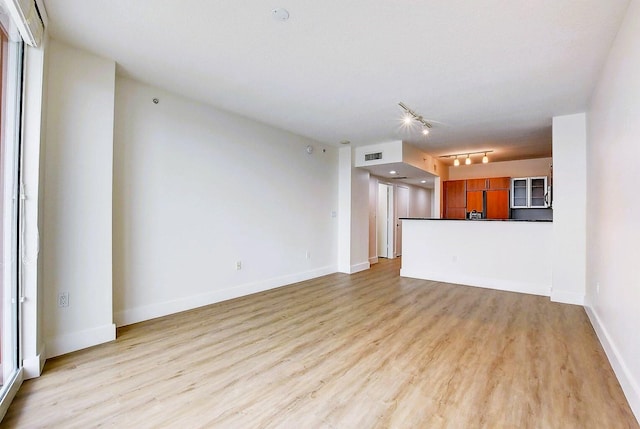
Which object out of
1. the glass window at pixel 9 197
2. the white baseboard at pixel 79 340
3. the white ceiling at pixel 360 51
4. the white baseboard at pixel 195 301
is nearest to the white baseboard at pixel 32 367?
the glass window at pixel 9 197

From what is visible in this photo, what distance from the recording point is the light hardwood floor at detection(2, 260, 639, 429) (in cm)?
171

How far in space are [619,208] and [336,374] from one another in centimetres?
242

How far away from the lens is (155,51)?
8.36 feet

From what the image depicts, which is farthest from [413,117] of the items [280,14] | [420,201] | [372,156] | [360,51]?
[420,201]

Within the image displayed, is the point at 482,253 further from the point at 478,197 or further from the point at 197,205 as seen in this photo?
the point at 197,205

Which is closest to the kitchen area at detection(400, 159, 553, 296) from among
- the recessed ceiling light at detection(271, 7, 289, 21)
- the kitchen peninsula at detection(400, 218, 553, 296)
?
the kitchen peninsula at detection(400, 218, 553, 296)

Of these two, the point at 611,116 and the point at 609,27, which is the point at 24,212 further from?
the point at 611,116

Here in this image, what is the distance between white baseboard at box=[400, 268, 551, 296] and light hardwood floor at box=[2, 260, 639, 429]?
94 centimetres

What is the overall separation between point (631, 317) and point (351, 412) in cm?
185

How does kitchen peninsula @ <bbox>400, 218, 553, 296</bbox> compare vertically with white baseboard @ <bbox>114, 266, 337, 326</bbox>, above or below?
above

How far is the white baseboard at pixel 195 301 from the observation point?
3.08 m

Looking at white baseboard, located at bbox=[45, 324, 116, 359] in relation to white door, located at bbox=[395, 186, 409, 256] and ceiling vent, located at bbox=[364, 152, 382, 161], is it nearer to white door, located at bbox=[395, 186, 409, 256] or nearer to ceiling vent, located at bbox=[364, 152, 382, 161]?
ceiling vent, located at bbox=[364, 152, 382, 161]

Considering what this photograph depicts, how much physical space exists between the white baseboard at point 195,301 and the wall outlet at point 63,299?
1.90ft

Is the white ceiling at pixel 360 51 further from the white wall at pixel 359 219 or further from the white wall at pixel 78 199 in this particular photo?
the white wall at pixel 359 219
